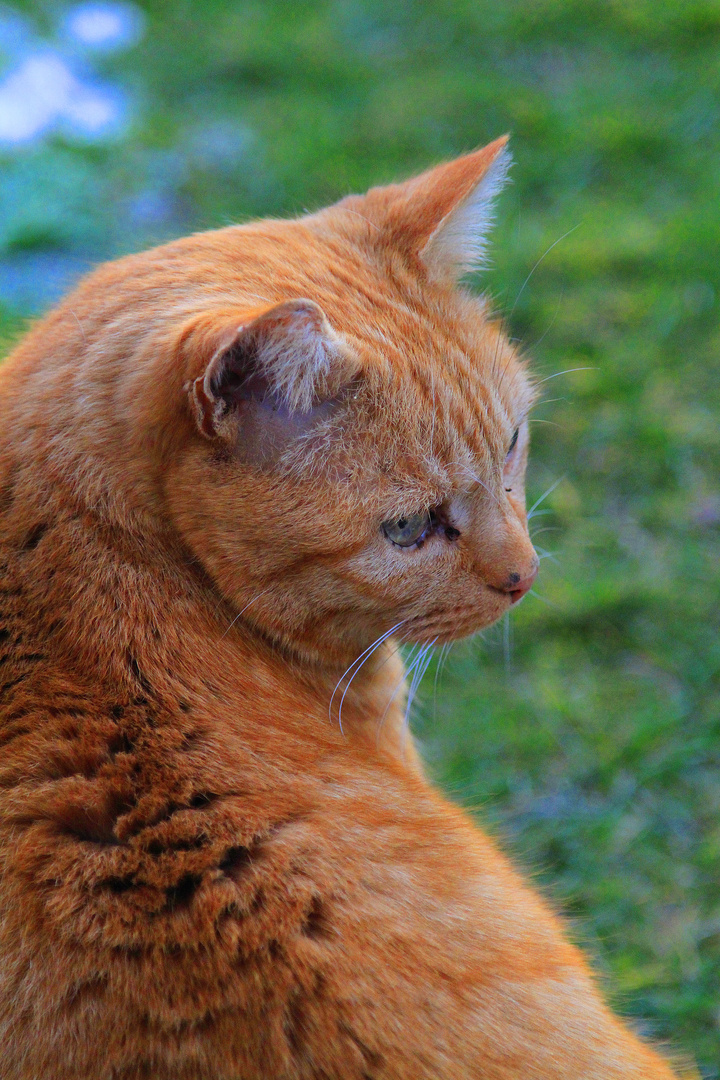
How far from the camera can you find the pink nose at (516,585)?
184 centimetres

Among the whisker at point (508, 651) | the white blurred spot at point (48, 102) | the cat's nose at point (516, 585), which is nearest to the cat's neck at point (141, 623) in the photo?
the cat's nose at point (516, 585)

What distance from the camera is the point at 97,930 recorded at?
1.32 m

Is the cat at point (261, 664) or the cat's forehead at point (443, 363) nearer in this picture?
the cat at point (261, 664)

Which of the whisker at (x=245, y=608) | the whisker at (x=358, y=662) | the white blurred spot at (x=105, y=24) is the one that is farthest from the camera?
the white blurred spot at (x=105, y=24)

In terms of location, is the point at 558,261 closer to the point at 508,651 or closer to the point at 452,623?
the point at 508,651

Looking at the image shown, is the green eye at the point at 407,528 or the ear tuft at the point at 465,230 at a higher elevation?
the ear tuft at the point at 465,230

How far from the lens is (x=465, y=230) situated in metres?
1.96

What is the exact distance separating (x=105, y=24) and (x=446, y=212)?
193 inches

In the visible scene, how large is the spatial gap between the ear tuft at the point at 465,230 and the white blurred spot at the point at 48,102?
11.7 ft

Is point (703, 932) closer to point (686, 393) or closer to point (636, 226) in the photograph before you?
point (686, 393)

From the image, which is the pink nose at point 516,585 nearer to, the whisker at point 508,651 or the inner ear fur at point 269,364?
the inner ear fur at point 269,364

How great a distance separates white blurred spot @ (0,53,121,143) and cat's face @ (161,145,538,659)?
11.7 ft

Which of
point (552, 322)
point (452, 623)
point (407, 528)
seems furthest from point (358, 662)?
point (552, 322)

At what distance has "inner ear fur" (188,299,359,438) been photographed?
4.49 feet
